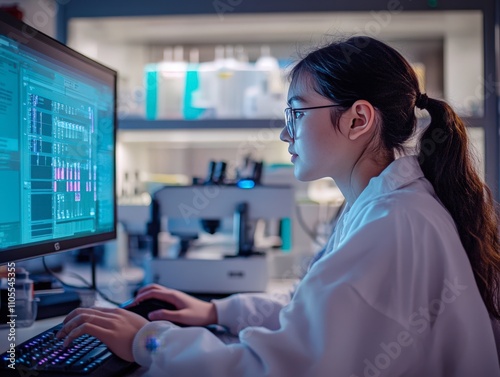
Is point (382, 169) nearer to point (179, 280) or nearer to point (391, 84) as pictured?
point (391, 84)

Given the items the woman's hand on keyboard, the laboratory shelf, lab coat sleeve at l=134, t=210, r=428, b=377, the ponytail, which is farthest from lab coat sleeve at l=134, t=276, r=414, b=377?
the laboratory shelf

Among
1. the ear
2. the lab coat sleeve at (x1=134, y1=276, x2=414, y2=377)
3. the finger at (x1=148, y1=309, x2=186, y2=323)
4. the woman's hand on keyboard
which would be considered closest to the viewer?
the lab coat sleeve at (x1=134, y1=276, x2=414, y2=377)

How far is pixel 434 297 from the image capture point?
0.79 meters

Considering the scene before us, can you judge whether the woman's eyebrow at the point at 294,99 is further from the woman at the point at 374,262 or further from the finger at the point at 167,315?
the finger at the point at 167,315

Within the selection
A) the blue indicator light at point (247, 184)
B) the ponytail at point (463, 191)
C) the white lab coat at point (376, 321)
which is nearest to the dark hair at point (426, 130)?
the ponytail at point (463, 191)

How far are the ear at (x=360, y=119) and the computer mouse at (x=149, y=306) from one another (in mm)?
547

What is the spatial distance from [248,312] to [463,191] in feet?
1.70

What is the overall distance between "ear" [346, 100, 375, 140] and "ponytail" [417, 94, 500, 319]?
13cm

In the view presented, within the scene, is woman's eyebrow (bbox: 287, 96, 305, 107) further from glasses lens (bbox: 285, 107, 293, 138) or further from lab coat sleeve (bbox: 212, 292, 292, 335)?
lab coat sleeve (bbox: 212, 292, 292, 335)

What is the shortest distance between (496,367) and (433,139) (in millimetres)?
411

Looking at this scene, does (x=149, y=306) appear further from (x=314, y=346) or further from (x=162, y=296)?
(x=314, y=346)

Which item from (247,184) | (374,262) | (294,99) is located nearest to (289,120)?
(294,99)

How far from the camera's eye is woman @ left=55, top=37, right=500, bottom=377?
735 millimetres

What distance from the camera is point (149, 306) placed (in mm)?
1155
